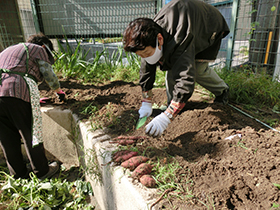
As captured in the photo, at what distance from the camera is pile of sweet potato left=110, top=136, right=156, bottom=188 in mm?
1232

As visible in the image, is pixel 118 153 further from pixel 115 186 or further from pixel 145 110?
pixel 145 110

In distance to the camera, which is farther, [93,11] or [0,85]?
[93,11]

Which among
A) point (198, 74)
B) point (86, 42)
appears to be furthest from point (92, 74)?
point (198, 74)

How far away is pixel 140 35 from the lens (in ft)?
4.86

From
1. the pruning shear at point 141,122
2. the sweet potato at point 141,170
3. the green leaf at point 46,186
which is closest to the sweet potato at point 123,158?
the sweet potato at point 141,170

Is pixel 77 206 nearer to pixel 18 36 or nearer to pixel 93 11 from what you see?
pixel 18 36

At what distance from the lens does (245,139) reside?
1628 mm

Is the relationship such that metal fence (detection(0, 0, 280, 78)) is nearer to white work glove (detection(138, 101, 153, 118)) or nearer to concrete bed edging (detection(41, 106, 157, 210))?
white work glove (detection(138, 101, 153, 118))

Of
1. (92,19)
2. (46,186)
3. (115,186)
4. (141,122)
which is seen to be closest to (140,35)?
(141,122)

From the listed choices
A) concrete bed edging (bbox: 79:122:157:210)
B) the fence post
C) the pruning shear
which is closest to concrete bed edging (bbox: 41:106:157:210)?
concrete bed edging (bbox: 79:122:157:210)

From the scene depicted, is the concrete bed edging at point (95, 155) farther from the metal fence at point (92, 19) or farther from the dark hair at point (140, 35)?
the metal fence at point (92, 19)

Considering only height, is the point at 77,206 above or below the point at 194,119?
below

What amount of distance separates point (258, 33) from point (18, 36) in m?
4.93

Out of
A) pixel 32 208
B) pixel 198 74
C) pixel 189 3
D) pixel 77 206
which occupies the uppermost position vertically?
pixel 189 3
